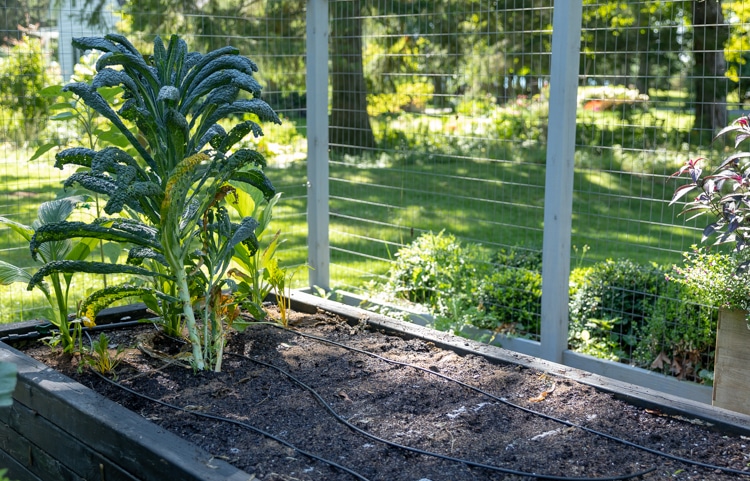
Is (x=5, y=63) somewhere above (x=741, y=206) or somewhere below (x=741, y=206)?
above

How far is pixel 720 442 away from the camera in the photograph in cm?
264

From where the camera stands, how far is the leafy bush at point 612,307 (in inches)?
177

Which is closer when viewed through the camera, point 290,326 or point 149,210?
point 149,210

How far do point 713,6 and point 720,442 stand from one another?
6462 mm

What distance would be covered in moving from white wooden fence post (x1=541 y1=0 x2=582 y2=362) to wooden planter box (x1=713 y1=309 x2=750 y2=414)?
2.91 feet

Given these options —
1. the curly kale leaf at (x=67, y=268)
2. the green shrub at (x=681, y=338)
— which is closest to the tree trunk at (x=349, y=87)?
the green shrub at (x=681, y=338)

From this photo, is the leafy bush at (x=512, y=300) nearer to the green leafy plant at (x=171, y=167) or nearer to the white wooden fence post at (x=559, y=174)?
the white wooden fence post at (x=559, y=174)

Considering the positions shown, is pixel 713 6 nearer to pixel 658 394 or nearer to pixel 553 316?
pixel 553 316

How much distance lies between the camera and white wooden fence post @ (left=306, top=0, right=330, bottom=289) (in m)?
5.13

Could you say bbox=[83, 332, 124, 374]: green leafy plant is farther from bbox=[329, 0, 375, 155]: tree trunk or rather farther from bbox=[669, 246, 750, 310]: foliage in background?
bbox=[329, 0, 375, 155]: tree trunk

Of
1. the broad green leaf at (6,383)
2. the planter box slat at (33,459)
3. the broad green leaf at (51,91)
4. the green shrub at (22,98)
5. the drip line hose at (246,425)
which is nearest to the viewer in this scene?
the broad green leaf at (6,383)

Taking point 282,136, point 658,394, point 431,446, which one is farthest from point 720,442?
point 282,136

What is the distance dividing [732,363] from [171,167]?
2653 mm

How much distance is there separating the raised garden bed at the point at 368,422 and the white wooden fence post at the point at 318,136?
1.76 metres
